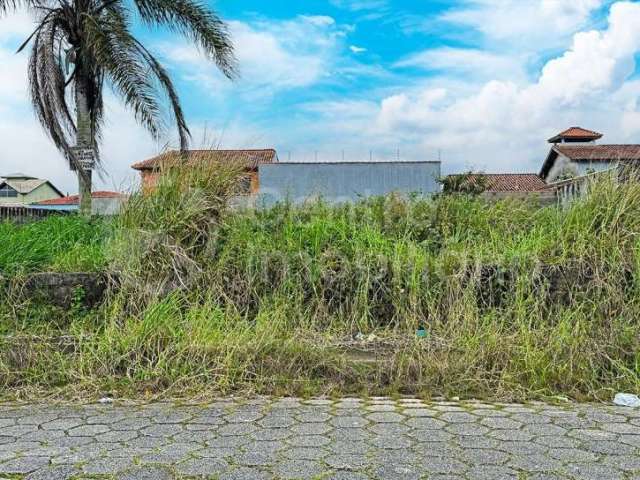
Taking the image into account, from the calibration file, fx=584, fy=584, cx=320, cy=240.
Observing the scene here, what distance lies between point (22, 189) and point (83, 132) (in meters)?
45.5

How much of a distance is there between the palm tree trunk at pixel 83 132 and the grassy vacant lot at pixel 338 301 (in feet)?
15.6

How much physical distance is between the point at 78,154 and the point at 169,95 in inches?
86.8

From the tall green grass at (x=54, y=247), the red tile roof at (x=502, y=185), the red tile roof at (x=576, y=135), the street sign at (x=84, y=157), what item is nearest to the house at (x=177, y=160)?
the tall green grass at (x=54, y=247)

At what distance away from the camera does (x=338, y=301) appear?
491cm

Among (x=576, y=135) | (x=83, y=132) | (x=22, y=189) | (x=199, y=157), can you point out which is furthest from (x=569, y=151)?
(x=22, y=189)

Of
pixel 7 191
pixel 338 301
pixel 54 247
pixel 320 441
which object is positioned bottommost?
pixel 320 441

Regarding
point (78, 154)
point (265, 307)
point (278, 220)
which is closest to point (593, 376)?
point (265, 307)

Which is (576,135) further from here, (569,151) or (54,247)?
(54,247)

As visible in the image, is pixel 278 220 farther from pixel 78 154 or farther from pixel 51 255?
pixel 78 154

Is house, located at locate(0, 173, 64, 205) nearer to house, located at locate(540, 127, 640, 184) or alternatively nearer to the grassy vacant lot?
house, located at locate(540, 127, 640, 184)

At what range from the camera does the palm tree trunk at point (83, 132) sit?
34.7ft

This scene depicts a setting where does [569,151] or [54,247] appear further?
[569,151]

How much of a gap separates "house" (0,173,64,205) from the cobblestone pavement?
51851mm

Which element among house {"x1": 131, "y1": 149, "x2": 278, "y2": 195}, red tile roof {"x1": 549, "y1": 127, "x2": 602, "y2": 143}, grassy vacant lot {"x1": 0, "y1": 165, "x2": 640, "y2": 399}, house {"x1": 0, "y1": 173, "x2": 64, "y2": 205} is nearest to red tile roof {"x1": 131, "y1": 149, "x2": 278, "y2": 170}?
house {"x1": 131, "y1": 149, "x2": 278, "y2": 195}
